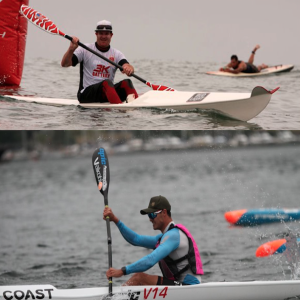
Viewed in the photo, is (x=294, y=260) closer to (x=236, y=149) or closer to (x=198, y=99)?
(x=198, y=99)

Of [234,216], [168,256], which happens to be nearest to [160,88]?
[168,256]

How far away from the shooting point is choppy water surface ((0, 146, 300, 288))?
635 centimetres

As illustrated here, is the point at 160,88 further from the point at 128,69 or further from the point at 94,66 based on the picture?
the point at 94,66

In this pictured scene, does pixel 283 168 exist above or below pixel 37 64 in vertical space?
below

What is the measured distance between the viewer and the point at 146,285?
166 inches

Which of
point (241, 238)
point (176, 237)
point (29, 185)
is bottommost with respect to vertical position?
point (29, 185)

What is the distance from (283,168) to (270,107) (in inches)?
724

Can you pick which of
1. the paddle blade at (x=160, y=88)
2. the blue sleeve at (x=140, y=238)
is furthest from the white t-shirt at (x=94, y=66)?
the blue sleeve at (x=140, y=238)

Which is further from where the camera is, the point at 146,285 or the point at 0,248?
the point at 0,248

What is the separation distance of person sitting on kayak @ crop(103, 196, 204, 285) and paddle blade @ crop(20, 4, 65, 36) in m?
1.69

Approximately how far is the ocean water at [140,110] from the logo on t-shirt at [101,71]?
0.53ft

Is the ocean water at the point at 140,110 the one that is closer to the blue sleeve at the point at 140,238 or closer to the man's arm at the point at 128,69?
the man's arm at the point at 128,69

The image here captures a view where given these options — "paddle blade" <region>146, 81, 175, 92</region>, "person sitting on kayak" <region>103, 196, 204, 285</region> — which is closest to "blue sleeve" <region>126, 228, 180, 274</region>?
"person sitting on kayak" <region>103, 196, 204, 285</region>

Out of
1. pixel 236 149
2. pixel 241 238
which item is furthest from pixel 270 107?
pixel 236 149
